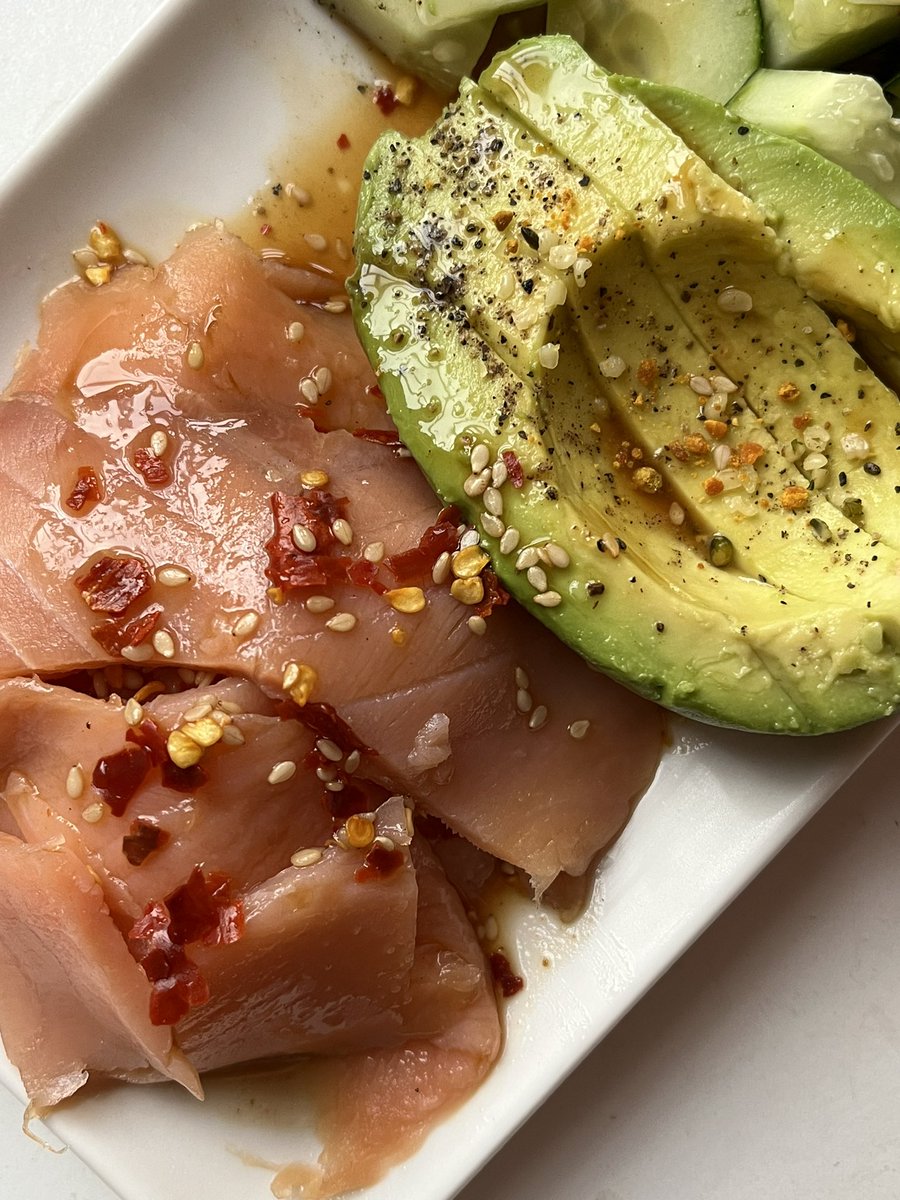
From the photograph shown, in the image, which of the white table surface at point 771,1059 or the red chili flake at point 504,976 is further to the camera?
the white table surface at point 771,1059

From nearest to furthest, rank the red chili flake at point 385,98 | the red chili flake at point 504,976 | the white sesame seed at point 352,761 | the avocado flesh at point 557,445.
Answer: the avocado flesh at point 557,445 → the white sesame seed at point 352,761 → the red chili flake at point 504,976 → the red chili flake at point 385,98

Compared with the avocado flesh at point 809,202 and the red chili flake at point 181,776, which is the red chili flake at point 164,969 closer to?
the red chili flake at point 181,776

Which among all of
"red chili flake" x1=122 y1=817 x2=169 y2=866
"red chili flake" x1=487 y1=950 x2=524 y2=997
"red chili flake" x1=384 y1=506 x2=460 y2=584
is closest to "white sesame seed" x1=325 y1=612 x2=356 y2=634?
"red chili flake" x1=384 y1=506 x2=460 y2=584

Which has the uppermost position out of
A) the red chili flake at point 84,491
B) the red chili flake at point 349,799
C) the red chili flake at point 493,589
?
the red chili flake at point 84,491

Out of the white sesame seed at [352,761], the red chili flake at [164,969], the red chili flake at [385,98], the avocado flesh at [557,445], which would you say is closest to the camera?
the avocado flesh at [557,445]

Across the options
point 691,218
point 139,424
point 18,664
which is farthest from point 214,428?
point 691,218

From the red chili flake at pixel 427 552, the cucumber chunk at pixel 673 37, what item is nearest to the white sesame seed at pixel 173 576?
the red chili flake at pixel 427 552

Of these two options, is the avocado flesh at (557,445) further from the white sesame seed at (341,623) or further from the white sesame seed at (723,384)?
the white sesame seed at (341,623)

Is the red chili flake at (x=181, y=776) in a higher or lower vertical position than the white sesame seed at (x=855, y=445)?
higher
